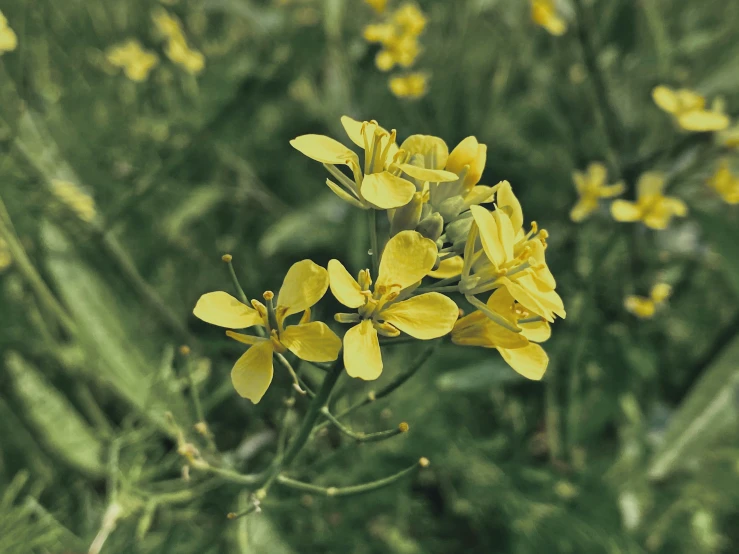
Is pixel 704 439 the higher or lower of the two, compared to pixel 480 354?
lower

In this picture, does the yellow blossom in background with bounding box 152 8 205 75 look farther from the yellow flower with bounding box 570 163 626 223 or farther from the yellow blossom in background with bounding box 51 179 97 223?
the yellow flower with bounding box 570 163 626 223

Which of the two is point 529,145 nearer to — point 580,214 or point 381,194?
point 580,214

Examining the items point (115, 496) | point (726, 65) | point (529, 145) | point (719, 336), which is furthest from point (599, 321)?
point (115, 496)

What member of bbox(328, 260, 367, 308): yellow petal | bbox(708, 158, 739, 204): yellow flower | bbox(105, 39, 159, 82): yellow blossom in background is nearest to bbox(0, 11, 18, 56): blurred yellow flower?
bbox(105, 39, 159, 82): yellow blossom in background

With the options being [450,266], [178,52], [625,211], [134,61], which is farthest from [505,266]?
[134,61]

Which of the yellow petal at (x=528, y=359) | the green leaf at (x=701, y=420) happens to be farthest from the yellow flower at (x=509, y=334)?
the green leaf at (x=701, y=420)

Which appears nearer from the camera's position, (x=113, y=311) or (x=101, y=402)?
(x=113, y=311)

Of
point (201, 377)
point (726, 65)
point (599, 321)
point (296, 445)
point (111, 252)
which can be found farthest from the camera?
Result: point (726, 65)
